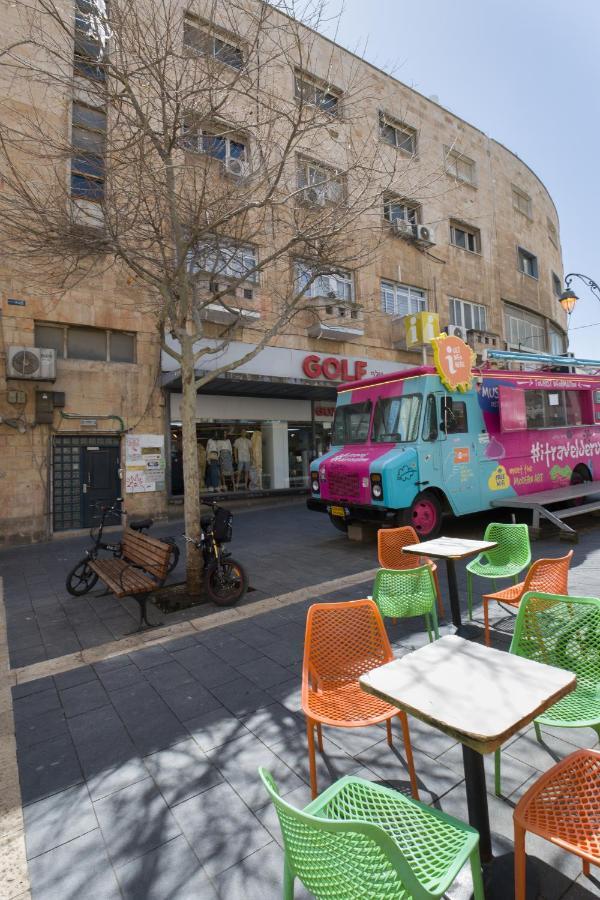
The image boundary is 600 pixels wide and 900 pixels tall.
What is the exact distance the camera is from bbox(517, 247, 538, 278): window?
76.0ft

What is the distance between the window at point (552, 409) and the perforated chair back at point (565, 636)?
754 centimetres

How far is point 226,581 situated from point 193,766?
289 centimetres

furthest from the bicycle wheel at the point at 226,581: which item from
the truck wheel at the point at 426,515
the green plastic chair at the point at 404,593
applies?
the truck wheel at the point at 426,515

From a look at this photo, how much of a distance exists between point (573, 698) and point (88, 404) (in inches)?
445

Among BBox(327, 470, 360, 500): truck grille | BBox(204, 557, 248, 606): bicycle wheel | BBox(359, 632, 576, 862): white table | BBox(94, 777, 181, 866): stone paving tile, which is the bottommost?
BBox(94, 777, 181, 866): stone paving tile

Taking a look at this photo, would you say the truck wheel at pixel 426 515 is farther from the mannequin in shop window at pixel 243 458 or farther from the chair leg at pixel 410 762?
the mannequin in shop window at pixel 243 458

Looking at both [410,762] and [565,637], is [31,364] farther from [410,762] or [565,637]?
[565,637]

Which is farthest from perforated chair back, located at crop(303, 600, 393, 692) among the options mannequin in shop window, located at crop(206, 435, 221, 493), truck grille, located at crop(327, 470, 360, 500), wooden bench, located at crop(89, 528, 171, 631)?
mannequin in shop window, located at crop(206, 435, 221, 493)

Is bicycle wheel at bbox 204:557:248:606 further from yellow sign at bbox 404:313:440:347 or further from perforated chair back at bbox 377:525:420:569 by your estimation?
yellow sign at bbox 404:313:440:347

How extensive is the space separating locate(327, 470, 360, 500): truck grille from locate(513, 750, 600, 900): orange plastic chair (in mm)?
5910

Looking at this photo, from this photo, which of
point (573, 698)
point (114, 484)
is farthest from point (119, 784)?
point (114, 484)

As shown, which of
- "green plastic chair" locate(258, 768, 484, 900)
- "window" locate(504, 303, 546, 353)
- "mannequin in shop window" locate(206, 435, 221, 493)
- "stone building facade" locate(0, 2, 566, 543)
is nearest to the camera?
"green plastic chair" locate(258, 768, 484, 900)

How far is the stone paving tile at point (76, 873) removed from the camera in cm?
194

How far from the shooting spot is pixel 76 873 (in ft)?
6.69
